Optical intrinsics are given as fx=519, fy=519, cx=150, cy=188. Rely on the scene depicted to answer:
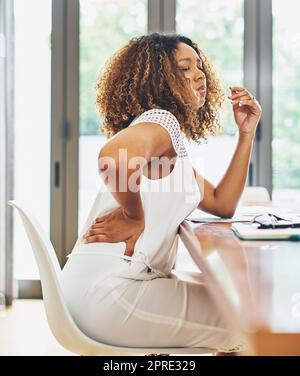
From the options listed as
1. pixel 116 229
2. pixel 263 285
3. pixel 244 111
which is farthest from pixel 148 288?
pixel 244 111

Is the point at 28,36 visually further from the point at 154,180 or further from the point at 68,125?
the point at 154,180

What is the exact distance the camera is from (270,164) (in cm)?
315

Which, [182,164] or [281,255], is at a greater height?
[182,164]

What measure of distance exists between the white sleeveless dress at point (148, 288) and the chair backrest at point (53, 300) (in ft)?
0.09

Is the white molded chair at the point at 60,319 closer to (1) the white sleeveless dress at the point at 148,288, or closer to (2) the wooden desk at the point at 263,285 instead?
(1) the white sleeveless dress at the point at 148,288

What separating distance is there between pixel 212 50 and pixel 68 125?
1.03m

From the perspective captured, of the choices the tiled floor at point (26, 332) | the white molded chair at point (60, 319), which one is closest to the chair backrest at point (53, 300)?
the white molded chair at point (60, 319)

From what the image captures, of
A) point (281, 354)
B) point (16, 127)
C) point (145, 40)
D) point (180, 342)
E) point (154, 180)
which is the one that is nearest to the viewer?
point (281, 354)

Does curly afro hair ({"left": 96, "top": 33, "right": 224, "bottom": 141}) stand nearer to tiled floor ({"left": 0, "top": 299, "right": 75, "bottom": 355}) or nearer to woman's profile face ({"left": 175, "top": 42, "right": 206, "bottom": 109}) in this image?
woman's profile face ({"left": 175, "top": 42, "right": 206, "bottom": 109})

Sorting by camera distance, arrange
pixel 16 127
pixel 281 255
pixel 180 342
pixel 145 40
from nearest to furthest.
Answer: pixel 281 255
pixel 180 342
pixel 145 40
pixel 16 127

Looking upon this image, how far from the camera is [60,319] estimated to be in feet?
3.56

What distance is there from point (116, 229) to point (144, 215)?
0.07 m
